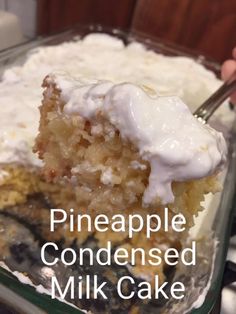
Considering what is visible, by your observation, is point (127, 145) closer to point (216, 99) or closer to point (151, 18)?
point (216, 99)

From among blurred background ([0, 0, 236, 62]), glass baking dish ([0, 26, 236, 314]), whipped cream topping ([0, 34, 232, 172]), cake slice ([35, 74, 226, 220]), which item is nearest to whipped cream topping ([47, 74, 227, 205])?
cake slice ([35, 74, 226, 220])

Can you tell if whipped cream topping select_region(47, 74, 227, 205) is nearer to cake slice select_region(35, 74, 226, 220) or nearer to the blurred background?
cake slice select_region(35, 74, 226, 220)

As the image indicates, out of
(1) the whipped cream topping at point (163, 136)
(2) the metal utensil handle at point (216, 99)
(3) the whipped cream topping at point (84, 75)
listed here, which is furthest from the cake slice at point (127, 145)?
(2) the metal utensil handle at point (216, 99)

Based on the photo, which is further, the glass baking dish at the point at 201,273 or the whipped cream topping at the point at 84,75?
the whipped cream topping at the point at 84,75

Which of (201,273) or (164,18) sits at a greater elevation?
(164,18)

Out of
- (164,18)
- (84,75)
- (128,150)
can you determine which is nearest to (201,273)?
(128,150)

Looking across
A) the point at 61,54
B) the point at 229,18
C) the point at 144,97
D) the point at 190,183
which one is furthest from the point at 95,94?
the point at 229,18

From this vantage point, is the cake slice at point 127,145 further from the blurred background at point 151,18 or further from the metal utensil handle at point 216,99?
the blurred background at point 151,18
